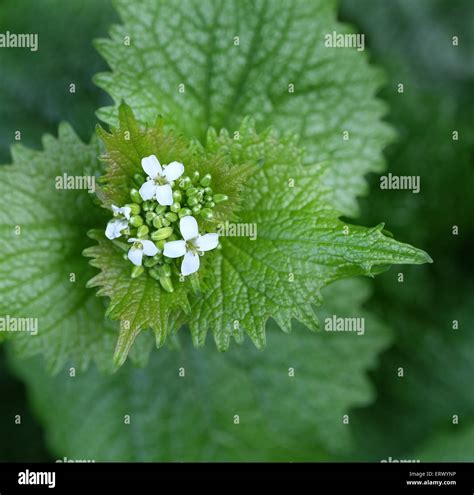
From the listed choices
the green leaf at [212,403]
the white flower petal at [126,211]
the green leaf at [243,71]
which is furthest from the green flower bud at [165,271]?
the green leaf at [212,403]

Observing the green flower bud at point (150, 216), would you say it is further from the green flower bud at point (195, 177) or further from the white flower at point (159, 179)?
the green flower bud at point (195, 177)

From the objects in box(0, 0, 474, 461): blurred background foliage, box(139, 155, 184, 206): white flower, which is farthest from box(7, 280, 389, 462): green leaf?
box(139, 155, 184, 206): white flower

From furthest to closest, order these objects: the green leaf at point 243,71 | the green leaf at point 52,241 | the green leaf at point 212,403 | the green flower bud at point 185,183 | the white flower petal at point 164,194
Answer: the green leaf at point 212,403
the green leaf at point 243,71
the green leaf at point 52,241
the green flower bud at point 185,183
the white flower petal at point 164,194

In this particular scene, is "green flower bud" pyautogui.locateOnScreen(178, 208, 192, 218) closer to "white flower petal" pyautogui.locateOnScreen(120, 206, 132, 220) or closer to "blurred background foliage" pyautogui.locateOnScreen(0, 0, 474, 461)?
"white flower petal" pyautogui.locateOnScreen(120, 206, 132, 220)

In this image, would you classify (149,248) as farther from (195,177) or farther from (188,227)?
(195,177)

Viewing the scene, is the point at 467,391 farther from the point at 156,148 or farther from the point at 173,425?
the point at 156,148
